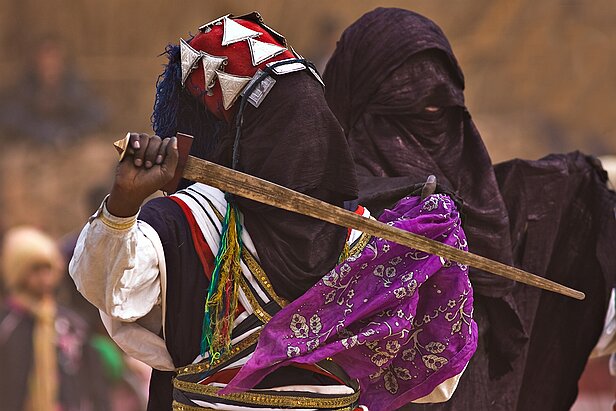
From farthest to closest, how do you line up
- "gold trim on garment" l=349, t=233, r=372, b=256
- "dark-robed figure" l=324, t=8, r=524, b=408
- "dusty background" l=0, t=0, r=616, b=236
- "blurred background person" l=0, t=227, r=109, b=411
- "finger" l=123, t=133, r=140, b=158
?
"dusty background" l=0, t=0, r=616, b=236 → "blurred background person" l=0, t=227, r=109, b=411 → "dark-robed figure" l=324, t=8, r=524, b=408 → "gold trim on garment" l=349, t=233, r=372, b=256 → "finger" l=123, t=133, r=140, b=158

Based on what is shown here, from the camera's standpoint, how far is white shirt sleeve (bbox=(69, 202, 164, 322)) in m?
2.71

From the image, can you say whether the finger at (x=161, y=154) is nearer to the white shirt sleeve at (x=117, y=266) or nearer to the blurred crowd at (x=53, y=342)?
the white shirt sleeve at (x=117, y=266)

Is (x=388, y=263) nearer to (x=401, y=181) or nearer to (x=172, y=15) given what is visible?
(x=401, y=181)

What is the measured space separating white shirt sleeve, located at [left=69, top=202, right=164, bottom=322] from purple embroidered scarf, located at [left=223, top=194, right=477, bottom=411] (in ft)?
0.93

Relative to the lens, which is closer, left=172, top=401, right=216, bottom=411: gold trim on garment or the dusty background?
left=172, top=401, right=216, bottom=411: gold trim on garment

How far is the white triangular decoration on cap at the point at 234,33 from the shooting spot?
2982 millimetres

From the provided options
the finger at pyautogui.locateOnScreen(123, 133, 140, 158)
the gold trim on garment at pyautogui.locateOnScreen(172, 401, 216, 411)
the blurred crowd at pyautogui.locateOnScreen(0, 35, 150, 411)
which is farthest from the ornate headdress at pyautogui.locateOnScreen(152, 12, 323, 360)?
the blurred crowd at pyautogui.locateOnScreen(0, 35, 150, 411)

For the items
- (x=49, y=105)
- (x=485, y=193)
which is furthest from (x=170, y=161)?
(x=49, y=105)

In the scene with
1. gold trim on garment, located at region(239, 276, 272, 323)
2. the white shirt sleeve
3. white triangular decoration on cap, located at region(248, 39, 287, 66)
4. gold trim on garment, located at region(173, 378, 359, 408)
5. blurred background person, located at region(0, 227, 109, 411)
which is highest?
white triangular decoration on cap, located at region(248, 39, 287, 66)

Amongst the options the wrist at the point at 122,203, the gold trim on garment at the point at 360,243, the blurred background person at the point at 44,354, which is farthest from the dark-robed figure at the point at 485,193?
the blurred background person at the point at 44,354

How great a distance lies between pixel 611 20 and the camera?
13422 millimetres

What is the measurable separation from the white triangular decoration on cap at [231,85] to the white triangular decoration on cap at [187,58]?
8 cm

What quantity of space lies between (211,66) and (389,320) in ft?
2.35

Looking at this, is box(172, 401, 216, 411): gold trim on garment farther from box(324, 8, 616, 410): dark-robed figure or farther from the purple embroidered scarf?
box(324, 8, 616, 410): dark-robed figure
